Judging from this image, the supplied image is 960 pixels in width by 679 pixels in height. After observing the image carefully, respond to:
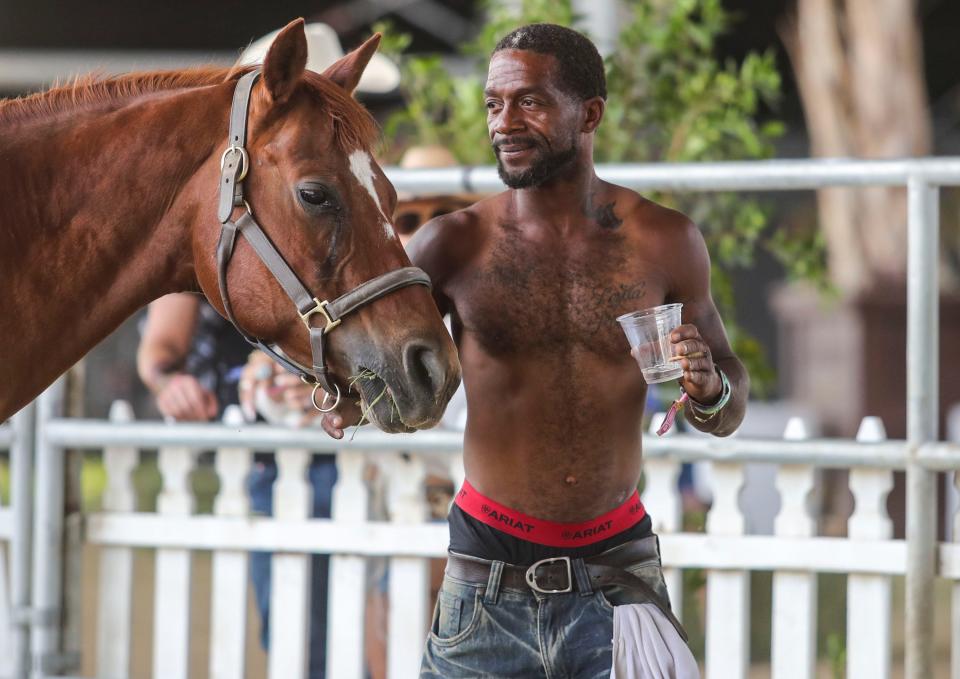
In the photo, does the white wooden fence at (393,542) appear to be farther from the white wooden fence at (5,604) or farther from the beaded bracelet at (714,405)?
the beaded bracelet at (714,405)

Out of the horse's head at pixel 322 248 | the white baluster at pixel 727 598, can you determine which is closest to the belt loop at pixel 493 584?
the horse's head at pixel 322 248

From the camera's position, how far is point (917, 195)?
3443mm

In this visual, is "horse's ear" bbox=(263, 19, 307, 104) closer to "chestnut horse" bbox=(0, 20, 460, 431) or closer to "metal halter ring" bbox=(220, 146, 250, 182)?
"chestnut horse" bbox=(0, 20, 460, 431)

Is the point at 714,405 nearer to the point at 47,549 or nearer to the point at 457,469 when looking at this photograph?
the point at 457,469

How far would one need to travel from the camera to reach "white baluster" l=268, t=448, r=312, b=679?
3930 mm

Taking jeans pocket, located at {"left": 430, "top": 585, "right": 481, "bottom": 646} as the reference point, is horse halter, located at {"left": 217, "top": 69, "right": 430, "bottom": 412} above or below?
above

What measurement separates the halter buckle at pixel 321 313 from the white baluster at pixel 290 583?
1695 mm

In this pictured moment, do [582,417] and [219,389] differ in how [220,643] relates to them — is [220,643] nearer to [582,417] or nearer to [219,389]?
[219,389]

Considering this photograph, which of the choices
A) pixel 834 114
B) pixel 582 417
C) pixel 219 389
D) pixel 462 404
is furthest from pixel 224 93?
pixel 834 114

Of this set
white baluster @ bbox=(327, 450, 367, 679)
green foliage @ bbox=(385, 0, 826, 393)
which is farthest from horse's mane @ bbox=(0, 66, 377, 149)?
green foliage @ bbox=(385, 0, 826, 393)

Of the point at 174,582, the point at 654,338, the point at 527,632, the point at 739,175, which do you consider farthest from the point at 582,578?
the point at 174,582

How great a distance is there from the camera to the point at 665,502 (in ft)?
12.1

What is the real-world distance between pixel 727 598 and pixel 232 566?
5.17 ft

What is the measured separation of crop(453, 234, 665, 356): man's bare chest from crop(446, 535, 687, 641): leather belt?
0.40 meters
